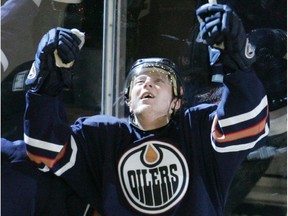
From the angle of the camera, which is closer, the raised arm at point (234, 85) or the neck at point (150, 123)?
the raised arm at point (234, 85)

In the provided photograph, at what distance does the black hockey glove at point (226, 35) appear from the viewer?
4.04ft

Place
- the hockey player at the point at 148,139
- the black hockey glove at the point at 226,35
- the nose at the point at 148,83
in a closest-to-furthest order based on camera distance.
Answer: the black hockey glove at the point at 226,35 → the hockey player at the point at 148,139 → the nose at the point at 148,83

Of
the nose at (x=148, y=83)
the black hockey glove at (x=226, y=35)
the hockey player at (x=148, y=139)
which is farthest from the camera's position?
the nose at (x=148, y=83)

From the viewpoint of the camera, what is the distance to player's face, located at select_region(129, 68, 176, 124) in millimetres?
1431

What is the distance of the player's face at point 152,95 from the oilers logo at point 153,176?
0.23ft

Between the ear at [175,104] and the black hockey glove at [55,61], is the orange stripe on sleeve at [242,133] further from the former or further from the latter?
the black hockey glove at [55,61]

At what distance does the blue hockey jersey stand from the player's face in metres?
0.05

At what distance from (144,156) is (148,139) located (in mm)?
38

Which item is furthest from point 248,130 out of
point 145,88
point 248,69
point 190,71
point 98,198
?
point 190,71

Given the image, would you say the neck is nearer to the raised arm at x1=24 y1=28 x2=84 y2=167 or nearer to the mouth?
the mouth

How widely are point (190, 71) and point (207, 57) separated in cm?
6

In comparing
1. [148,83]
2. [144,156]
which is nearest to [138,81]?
[148,83]

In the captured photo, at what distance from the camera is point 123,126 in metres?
1.49

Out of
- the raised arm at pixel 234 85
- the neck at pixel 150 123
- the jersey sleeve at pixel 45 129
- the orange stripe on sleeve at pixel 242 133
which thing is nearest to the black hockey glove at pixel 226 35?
the raised arm at pixel 234 85
